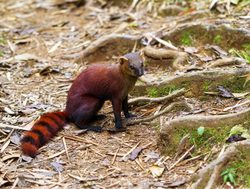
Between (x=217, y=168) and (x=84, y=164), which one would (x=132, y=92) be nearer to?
(x=84, y=164)

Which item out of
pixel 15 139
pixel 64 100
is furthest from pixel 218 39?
pixel 15 139

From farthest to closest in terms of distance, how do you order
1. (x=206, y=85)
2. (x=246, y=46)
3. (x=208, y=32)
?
(x=208, y=32) → (x=246, y=46) → (x=206, y=85)

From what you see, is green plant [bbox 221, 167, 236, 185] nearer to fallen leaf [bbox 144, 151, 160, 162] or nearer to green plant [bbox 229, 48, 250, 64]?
fallen leaf [bbox 144, 151, 160, 162]

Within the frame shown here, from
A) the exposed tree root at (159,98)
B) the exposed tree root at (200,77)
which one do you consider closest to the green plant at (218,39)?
the exposed tree root at (200,77)

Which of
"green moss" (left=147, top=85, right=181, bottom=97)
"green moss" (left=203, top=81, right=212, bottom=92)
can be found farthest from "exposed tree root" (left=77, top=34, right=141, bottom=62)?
"green moss" (left=203, top=81, right=212, bottom=92)

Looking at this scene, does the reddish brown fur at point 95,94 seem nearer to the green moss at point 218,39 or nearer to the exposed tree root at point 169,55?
the exposed tree root at point 169,55

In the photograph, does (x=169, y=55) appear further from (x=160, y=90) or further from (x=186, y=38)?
(x=160, y=90)
